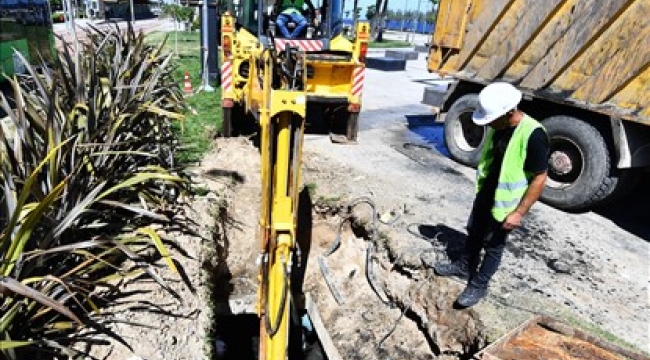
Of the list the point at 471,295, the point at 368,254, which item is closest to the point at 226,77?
the point at 368,254

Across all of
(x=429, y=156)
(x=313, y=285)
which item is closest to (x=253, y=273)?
(x=313, y=285)

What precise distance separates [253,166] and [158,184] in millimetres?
2395

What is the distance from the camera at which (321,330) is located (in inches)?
187

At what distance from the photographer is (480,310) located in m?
3.56

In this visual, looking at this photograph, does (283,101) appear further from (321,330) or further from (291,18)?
(291,18)

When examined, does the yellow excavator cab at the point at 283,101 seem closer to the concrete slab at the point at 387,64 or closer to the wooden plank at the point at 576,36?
the wooden plank at the point at 576,36

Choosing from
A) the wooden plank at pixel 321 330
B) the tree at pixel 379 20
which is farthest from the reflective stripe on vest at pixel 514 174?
the tree at pixel 379 20

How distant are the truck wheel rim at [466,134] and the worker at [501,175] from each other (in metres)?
3.59

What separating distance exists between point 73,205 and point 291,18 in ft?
18.4

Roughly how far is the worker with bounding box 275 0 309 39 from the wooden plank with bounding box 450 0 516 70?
105 inches

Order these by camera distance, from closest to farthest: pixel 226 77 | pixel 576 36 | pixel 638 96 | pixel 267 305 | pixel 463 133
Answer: pixel 267 305 → pixel 638 96 → pixel 576 36 → pixel 226 77 → pixel 463 133

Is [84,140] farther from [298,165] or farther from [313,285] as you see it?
[313,285]

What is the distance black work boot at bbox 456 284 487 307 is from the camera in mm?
3557

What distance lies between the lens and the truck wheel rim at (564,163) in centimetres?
539
